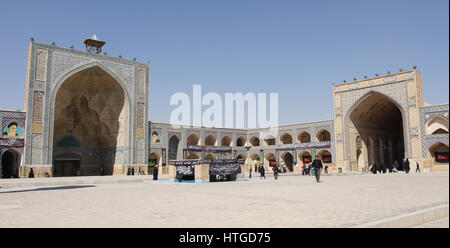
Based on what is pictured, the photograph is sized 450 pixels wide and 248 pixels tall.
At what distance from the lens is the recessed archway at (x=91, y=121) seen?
101ft

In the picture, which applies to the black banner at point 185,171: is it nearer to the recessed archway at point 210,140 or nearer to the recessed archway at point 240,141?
the recessed archway at point 210,140

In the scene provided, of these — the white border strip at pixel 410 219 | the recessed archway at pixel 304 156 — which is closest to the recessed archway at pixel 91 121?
the recessed archway at pixel 304 156

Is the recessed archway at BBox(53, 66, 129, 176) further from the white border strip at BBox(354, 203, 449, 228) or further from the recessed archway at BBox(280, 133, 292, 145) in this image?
the white border strip at BBox(354, 203, 449, 228)

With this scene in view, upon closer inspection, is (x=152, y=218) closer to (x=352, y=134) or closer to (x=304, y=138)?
(x=352, y=134)

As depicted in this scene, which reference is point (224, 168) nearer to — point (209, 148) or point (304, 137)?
point (209, 148)

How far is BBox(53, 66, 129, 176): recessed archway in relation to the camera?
3067cm

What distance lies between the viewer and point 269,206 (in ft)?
19.5

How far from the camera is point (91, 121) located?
108ft

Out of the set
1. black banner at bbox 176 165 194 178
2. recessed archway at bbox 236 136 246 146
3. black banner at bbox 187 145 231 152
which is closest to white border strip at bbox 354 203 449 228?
black banner at bbox 176 165 194 178

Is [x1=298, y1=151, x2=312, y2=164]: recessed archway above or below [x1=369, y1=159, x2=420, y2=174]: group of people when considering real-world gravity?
above

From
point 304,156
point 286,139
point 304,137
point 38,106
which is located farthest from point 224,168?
point 286,139

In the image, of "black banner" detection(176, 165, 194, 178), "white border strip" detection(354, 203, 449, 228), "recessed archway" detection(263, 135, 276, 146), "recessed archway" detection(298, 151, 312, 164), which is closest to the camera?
"white border strip" detection(354, 203, 449, 228)
